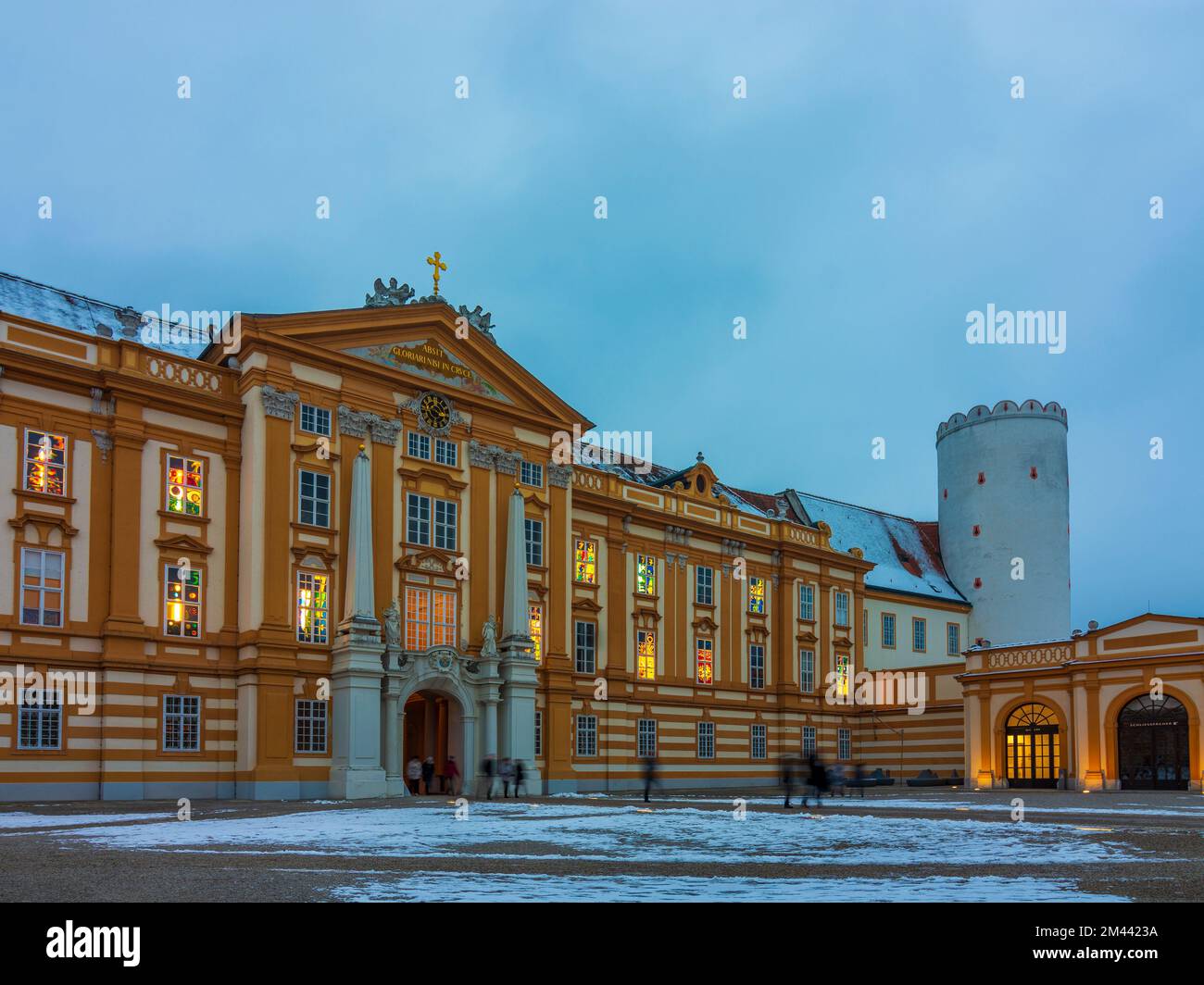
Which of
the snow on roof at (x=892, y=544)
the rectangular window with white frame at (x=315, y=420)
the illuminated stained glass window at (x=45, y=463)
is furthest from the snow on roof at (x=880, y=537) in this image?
the illuminated stained glass window at (x=45, y=463)

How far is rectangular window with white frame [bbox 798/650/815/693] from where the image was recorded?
2534 inches

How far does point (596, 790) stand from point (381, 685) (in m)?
14.2

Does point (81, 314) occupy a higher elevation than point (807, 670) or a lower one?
higher

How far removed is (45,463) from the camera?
38125mm

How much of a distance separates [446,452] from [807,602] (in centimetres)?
2621

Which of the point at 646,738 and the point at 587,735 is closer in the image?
the point at 587,735

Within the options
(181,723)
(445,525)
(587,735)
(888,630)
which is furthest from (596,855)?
(888,630)

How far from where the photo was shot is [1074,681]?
54.3 metres

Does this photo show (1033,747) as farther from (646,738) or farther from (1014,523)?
(1014,523)

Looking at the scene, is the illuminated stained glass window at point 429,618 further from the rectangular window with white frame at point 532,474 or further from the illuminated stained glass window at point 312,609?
the rectangular window with white frame at point 532,474

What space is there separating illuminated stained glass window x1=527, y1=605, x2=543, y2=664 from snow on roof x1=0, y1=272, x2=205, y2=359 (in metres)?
16.8

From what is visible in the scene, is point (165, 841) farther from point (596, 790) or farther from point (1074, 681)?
point (1074, 681)

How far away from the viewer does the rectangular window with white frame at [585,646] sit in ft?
176

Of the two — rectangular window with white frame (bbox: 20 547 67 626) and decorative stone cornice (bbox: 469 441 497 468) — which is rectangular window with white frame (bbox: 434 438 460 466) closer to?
decorative stone cornice (bbox: 469 441 497 468)
